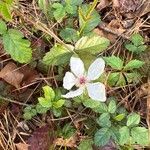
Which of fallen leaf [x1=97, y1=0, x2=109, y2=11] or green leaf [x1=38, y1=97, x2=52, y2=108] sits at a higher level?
fallen leaf [x1=97, y1=0, x2=109, y2=11]

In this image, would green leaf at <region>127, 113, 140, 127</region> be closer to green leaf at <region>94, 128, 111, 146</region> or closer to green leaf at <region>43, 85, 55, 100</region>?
green leaf at <region>94, 128, 111, 146</region>

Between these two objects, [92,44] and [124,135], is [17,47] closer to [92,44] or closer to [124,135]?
[92,44]

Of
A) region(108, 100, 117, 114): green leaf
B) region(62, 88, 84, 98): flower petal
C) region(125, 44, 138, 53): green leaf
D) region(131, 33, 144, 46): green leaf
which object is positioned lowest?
region(108, 100, 117, 114): green leaf

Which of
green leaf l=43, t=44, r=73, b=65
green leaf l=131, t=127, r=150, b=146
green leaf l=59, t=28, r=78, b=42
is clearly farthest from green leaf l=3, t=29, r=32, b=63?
green leaf l=131, t=127, r=150, b=146

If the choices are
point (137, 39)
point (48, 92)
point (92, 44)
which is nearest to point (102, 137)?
point (48, 92)

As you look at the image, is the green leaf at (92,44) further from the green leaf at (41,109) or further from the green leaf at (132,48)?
the green leaf at (41,109)

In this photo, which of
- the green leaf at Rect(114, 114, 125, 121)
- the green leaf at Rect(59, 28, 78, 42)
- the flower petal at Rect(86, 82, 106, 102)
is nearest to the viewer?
the flower petal at Rect(86, 82, 106, 102)

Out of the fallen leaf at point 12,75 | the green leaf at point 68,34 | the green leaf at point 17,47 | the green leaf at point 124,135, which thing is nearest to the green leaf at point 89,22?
the green leaf at point 68,34
